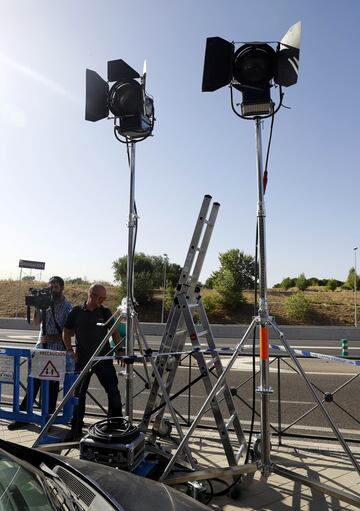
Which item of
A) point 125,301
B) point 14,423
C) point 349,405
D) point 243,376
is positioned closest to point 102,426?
point 125,301

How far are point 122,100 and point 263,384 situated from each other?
3084 mm

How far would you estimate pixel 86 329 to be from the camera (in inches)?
227

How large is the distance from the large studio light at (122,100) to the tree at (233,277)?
31898mm

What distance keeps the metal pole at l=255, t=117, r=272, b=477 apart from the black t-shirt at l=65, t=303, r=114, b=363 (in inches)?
95.0

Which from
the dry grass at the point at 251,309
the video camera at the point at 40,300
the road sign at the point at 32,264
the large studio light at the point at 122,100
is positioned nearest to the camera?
the large studio light at the point at 122,100

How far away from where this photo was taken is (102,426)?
398 cm

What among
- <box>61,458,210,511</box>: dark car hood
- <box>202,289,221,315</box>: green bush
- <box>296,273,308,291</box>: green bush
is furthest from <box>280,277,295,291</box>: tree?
<box>61,458,210,511</box>: dark car hood

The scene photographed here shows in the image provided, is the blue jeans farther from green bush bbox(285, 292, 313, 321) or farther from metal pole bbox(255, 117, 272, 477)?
green bush bbox(285, 292, 313, 321)

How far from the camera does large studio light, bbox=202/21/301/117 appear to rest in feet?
13.9

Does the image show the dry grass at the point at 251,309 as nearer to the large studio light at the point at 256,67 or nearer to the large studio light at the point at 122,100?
the large studio light at the point at 122,100

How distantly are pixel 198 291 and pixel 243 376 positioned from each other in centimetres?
718

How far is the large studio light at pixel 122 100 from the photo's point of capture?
16.1ft

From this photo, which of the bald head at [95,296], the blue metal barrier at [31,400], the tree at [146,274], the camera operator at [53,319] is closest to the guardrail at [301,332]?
the tree at [146,274]

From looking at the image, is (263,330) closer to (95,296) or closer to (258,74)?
(258,74)
